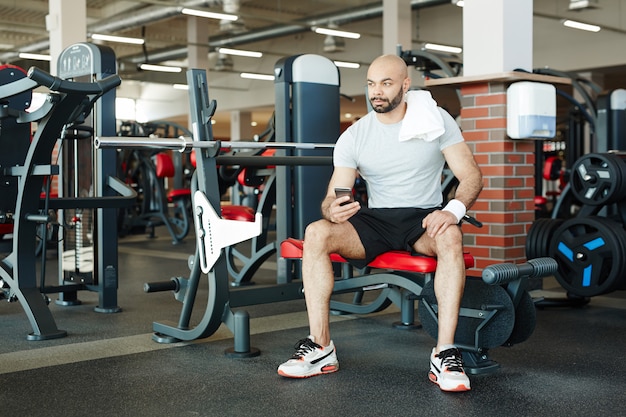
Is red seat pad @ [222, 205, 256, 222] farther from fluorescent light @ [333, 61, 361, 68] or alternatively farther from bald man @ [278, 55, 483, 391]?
fluorescent light @ [333, 61, 361, 68]

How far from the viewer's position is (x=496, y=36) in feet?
13.0

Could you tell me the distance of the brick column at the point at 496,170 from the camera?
13.2 ft

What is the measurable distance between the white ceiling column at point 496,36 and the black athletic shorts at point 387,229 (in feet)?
5.18

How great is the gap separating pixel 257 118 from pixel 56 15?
1491cm

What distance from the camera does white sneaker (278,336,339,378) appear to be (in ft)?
8.22

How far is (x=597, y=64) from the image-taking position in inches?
483

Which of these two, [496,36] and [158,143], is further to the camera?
[496,36]

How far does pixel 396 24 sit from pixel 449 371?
860cm

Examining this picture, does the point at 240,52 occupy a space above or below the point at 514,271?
above

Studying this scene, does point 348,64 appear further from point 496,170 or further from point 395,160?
point 395,160

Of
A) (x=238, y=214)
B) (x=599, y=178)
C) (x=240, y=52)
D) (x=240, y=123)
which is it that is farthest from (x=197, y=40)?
(x=599, y=178)

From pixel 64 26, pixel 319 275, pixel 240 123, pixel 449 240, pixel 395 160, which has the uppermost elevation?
pixel 64 26

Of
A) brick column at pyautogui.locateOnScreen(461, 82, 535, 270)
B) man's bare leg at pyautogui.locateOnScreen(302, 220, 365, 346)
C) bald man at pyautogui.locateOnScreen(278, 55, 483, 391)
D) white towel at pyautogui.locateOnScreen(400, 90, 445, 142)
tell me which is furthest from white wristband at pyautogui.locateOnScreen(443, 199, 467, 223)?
brick column at pyautogui.locateOnScreen(461, 82, 535, 270)

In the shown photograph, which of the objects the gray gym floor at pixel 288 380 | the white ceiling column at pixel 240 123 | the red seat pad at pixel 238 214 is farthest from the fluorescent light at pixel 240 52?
the gray gym floor at pixel 288 380
